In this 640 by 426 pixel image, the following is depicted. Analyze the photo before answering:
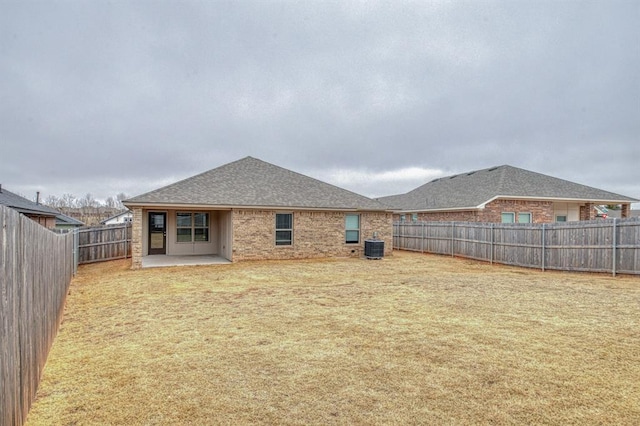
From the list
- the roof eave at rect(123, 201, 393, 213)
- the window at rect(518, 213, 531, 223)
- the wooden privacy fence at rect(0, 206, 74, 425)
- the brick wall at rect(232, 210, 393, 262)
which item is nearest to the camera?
the wooden privacy fence at rect(0, 206, 74, 425)

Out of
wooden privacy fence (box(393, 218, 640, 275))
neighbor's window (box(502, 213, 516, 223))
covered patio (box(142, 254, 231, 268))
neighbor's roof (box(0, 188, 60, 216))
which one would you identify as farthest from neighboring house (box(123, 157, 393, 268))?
neighbor's window (box(502, 213, 516, 223))

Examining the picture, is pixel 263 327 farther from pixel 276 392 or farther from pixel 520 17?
pixel 520 17

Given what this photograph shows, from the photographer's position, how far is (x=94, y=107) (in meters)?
16.5

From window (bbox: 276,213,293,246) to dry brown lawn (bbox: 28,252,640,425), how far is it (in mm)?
7227

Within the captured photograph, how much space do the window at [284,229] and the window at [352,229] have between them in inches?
114

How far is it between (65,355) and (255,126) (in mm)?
18041

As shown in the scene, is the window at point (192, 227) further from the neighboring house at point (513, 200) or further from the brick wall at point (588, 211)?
the brick wall at point (588, 211)

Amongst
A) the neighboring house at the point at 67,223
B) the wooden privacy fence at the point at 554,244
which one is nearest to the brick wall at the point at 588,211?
the wooden privacy fence at the point at 554,244

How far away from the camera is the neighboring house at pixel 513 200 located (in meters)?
20.9

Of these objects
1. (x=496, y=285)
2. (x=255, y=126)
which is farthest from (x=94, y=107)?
(x=496, y=285)

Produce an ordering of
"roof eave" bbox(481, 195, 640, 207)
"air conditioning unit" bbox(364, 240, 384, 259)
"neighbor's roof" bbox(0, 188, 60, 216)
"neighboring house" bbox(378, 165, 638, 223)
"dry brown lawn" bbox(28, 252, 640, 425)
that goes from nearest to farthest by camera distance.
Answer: "dry brown lawn" bbox(28, 252, 640, 425)
"neighbor's roof" bbox(0, 188, 60, 216)
"air conditioning unit" bbox(364, 240, 384, 259)
"roof eave" bbox(481, 195, 640, 207)
"neighboring house" bbox(378, 165, 638, 223)

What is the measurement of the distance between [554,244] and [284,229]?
11036 mm

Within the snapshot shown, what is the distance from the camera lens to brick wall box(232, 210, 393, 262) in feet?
51.4

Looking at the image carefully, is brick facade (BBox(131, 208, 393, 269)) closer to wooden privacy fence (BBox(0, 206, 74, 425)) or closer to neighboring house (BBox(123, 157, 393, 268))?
neighboring house (BBox(123, 157, 393, 268))
